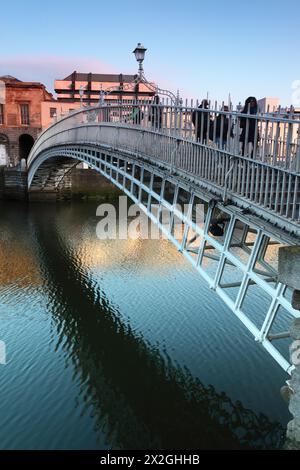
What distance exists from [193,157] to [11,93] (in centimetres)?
3453

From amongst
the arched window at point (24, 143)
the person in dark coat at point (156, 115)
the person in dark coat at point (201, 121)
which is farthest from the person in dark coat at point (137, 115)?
the arched window at point (24, 143)

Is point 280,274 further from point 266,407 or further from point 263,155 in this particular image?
point 266,407

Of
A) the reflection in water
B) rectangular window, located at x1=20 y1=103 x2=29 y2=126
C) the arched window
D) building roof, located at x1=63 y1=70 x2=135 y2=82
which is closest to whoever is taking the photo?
the reflection in water

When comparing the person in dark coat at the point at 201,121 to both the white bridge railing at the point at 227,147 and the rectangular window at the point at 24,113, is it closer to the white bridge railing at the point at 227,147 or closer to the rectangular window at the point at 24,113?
the white bridge railing at the point at 227,147

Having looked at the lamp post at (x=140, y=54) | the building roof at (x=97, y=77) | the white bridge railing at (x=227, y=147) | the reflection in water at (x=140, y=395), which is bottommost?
the reflection in water at (x=140, y=395)

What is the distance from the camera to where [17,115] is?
129 ft

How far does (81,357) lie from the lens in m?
9.33

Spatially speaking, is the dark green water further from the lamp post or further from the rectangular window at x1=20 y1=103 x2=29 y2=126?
the rectangular window at x1=20 y1=103 x2=29 y2=126

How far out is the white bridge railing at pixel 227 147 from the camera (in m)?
6.21

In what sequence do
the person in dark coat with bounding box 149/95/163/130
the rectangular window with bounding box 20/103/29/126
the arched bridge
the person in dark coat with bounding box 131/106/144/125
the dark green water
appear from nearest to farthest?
the arched bridge < the dark green water < the person in dark coat with bounding box 149/95/163/130 < the person in dark coat with bounding box 131/106/144/125 < the rectangular window with bounding box 20/103/29/126

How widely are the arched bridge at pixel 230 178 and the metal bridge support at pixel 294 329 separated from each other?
1.20 feet

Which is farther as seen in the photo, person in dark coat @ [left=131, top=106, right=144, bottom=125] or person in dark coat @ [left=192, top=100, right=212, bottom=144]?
person in dark coat @ [left=131, top=106, right=144, bottom=125]

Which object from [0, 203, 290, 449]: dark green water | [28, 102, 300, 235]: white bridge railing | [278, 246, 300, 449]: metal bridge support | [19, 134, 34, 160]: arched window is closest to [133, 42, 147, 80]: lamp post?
[28, 102, 300, 235]: white bridge railing

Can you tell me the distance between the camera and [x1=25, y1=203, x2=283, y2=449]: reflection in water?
6.77 meters
